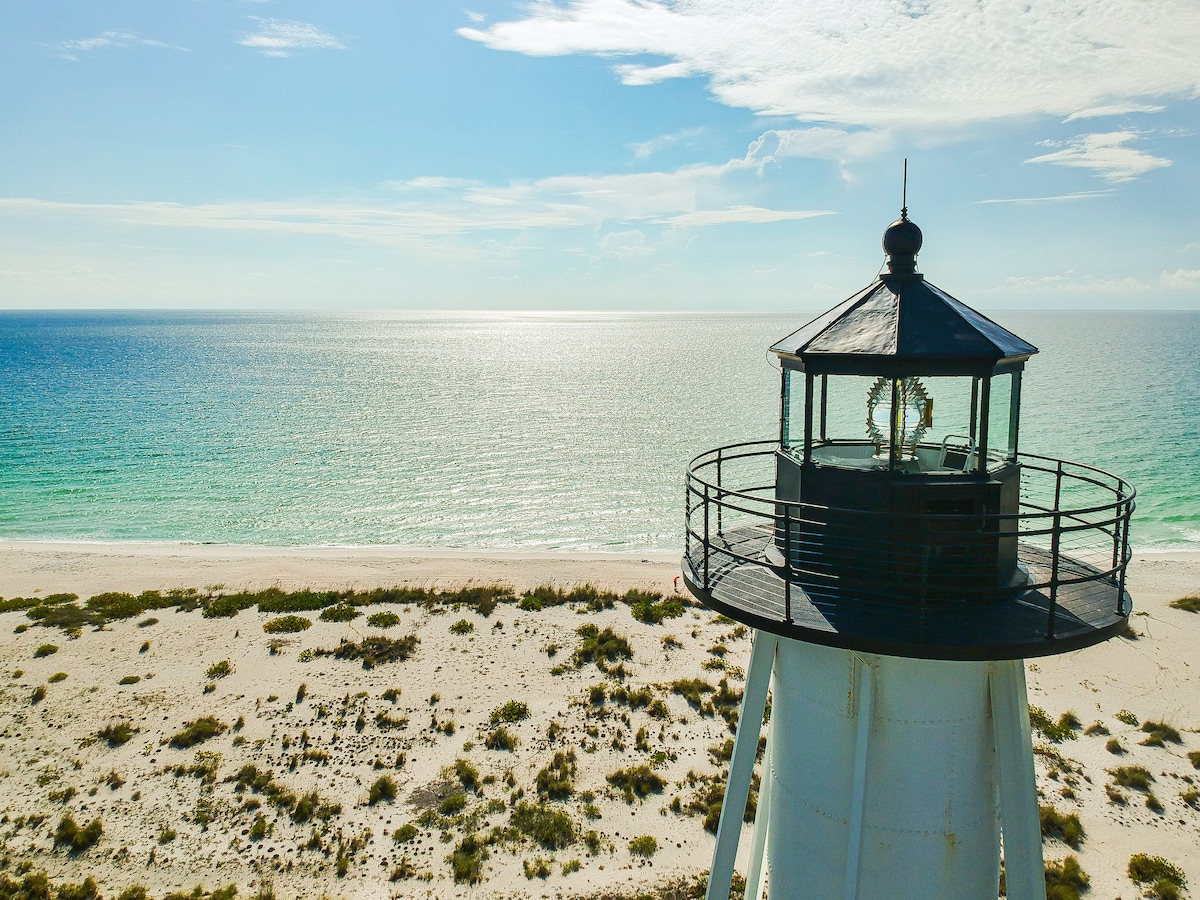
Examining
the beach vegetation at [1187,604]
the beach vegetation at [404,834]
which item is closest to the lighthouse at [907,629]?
the beach vegetation at [404,834]

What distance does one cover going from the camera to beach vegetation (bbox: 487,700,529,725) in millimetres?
16609

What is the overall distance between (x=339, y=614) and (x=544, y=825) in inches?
457

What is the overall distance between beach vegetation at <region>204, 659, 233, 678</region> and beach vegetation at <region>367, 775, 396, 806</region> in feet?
21.9

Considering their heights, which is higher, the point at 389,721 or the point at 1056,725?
the point at 389,721

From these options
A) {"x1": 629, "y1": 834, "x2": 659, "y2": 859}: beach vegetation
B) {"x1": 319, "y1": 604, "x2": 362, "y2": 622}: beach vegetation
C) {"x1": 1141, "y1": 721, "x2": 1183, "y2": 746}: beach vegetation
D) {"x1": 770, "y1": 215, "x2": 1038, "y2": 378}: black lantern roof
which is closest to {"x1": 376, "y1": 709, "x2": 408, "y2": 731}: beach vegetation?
{"x1": 629, "y1": 834, "x2": 659, "y2": 859}: beach vegetation

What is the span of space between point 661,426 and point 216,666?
4706cm

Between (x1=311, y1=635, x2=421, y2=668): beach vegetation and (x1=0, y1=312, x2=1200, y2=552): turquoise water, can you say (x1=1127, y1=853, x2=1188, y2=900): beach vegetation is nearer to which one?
(x1=0, y1=312, x2=1200, y2=552): turquoise water

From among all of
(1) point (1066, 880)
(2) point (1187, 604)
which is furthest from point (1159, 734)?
(2) point (1187, 604)

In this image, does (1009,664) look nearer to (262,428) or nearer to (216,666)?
(216,666)

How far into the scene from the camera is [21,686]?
58.9ft

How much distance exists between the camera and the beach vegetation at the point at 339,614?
22266 millimetres

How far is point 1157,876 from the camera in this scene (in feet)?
39.0

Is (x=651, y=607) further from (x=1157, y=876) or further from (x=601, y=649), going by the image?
(x=1157, y=876)

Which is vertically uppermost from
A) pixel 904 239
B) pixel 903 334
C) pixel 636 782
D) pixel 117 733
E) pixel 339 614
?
pixel 904 239
